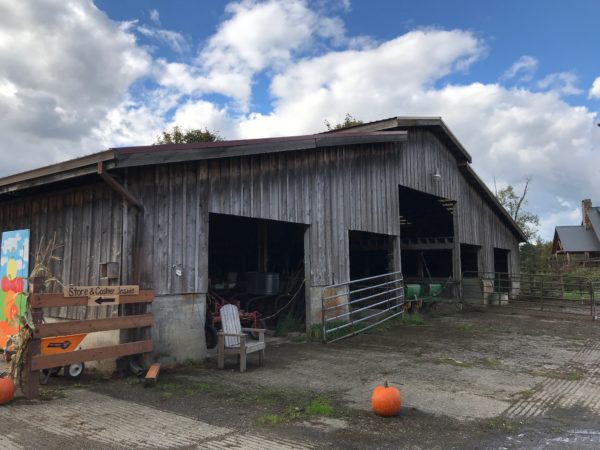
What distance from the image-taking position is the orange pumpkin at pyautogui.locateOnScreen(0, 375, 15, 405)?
5090mm

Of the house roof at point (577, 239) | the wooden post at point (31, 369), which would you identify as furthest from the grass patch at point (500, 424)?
the house roof at point (577, 239)

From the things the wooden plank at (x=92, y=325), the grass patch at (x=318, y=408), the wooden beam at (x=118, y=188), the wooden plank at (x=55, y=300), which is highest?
the wooden beam at (x=118, y=188)

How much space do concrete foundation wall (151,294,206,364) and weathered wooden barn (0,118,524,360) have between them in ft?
0.06

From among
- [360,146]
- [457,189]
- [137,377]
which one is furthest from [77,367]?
[457,189]

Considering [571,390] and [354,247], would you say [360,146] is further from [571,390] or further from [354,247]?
[571,390]

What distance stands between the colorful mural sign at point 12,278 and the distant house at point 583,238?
41.4m

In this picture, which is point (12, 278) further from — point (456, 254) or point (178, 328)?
point (456, 254)

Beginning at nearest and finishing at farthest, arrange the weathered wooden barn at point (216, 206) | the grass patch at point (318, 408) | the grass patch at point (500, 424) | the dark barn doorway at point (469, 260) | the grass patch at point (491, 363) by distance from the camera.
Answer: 1. the grass patch at point (500, 424)
2. the grass patch at point (318, 408)
3. the weathered wooden barn at point (216, 206)
4. the grass patch at point (491, 363)
5. the dark barn doorway at point (469, 260)

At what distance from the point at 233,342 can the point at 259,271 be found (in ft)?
13.9

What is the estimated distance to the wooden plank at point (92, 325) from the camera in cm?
558

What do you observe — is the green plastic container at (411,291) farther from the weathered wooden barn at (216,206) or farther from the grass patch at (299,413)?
the grass patch at (299,413)

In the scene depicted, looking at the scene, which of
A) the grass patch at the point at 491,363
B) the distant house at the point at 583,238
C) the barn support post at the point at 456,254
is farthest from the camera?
the distant house at the point at 583,238

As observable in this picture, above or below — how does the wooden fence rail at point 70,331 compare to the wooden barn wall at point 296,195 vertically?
below

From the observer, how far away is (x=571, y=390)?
604 centimetres
